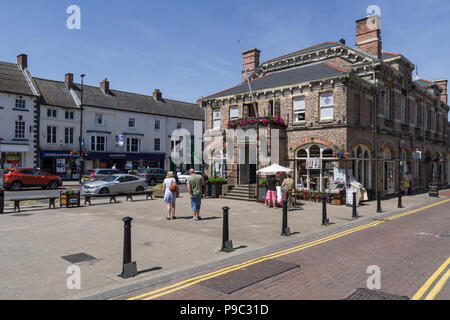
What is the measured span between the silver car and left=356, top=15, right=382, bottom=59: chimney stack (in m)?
18.8

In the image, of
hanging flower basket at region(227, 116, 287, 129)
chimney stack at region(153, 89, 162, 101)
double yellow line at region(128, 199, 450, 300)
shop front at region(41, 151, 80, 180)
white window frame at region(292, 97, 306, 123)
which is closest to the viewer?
double yellow line at region(128, 199, 450, 300)

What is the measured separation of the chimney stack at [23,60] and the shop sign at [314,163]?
33.1 metres

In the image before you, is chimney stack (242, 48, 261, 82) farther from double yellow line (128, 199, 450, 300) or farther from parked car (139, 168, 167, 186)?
double yellow line (128, 199, 450, 300)

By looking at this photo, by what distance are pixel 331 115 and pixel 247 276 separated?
48.9 ft

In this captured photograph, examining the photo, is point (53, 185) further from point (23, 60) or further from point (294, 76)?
point (294, 76)

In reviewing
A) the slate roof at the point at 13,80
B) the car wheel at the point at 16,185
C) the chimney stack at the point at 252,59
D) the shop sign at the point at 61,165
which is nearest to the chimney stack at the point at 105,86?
the slate roof at the point at 13,80

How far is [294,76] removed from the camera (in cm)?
2194

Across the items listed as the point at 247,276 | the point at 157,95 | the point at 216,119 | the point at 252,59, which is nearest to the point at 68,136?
the point at 157,95

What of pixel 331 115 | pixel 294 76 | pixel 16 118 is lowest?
pixel 331 115

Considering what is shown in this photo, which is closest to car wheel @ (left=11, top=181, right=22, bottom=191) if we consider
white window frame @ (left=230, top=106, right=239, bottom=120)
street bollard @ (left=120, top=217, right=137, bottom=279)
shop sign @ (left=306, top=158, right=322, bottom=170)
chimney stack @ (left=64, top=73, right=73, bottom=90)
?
white window frame @ (left=230, top=106, right=239, bottom=120)

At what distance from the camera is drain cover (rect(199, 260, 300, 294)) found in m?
5.52

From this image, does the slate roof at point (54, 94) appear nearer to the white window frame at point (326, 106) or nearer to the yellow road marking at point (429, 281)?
the white window frame at point (326, 106)

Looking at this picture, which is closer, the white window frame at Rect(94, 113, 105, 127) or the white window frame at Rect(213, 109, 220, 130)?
the white window frame at Rect(213, 109, 220, 130)

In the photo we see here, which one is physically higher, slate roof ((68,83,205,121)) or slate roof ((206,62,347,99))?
slate roof ((68,83,205,121))
